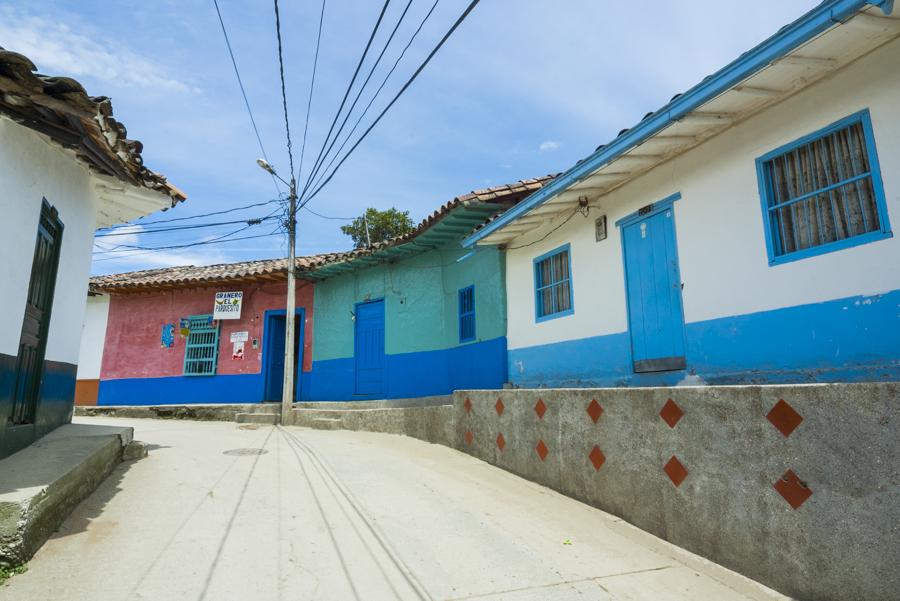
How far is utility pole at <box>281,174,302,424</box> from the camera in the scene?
12.2m

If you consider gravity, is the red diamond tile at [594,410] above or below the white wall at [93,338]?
below

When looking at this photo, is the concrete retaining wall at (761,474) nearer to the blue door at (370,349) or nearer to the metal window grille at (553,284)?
the metal window grille at (553,284)

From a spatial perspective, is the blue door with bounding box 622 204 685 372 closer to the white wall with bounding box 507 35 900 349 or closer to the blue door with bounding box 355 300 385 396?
the white wall with bounding box 507 35 900 349

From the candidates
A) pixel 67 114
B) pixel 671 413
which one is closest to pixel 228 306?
pixel 67 114

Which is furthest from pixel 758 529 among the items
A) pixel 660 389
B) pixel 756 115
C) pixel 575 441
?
pixel 756 115

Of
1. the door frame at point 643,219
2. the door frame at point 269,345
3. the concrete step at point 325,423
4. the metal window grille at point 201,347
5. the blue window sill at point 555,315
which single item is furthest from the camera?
the metal window grille at point 201,347

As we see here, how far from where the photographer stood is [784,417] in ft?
11.9

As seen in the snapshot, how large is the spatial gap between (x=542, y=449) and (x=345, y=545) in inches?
108

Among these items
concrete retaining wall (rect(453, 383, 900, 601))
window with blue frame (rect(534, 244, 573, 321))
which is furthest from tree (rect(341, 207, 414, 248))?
concrete retaining wall (rect(453, 383, 900, 601))

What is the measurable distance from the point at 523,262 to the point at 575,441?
12.9 feet

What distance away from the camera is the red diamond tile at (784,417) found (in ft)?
11.7

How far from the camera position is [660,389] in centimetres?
457

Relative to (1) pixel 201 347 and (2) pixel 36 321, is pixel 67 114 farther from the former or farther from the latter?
(1) pixel 201 347

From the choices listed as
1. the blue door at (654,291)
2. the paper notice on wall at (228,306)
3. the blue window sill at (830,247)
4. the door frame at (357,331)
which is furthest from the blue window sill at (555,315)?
the paper notice on wall at (228,306)
